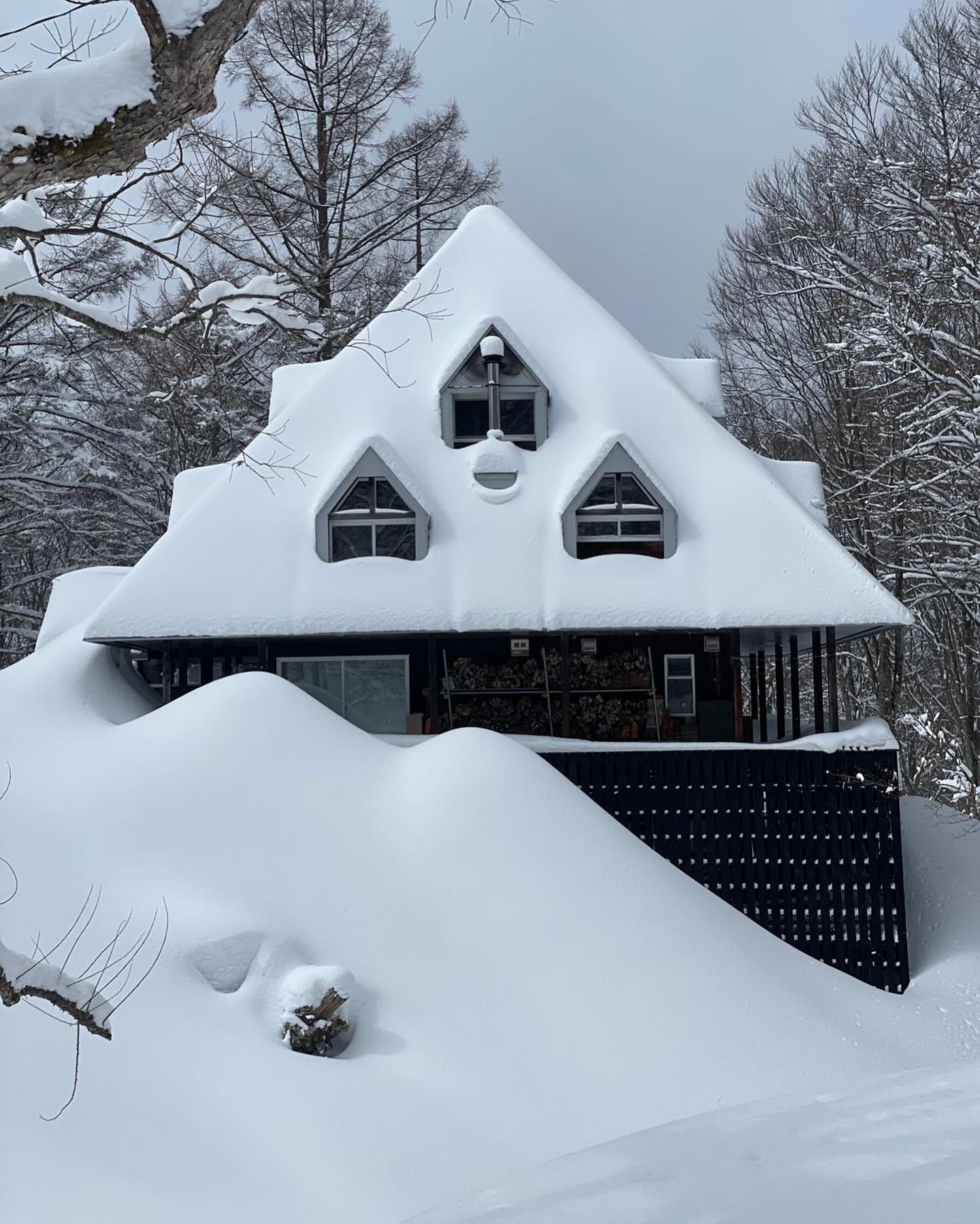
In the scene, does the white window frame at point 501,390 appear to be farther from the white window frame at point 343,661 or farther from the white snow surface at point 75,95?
the white snow surface at point 75,95

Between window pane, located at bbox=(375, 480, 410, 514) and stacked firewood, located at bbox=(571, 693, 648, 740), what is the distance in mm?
3370

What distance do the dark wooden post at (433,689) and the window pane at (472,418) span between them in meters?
3.09

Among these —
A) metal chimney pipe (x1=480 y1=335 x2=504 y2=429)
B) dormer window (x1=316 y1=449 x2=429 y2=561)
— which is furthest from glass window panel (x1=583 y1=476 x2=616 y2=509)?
dormer window (x1=316 y1=449 x2=429 y2=561)

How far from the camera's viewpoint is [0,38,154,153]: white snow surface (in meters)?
3.20

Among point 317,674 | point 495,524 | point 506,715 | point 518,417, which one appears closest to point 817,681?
point 506,715

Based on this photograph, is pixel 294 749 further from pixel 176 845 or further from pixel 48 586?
pixel 48 586

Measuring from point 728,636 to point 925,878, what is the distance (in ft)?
13.5

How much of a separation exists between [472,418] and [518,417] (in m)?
0.61

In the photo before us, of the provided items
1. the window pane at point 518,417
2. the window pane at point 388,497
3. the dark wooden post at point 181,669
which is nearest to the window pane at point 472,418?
the window pane at point 518,417

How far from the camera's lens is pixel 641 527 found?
12461 millimetres

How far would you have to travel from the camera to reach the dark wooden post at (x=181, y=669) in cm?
1280

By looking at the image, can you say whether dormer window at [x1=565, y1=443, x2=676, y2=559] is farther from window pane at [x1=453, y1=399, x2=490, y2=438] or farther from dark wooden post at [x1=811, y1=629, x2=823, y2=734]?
dark wooden post at [x1=811, y1=629, x2=823, y2=734]

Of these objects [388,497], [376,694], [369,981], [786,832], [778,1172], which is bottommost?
[369,981]

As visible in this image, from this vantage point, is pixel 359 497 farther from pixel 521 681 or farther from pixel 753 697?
pixel 753 697
